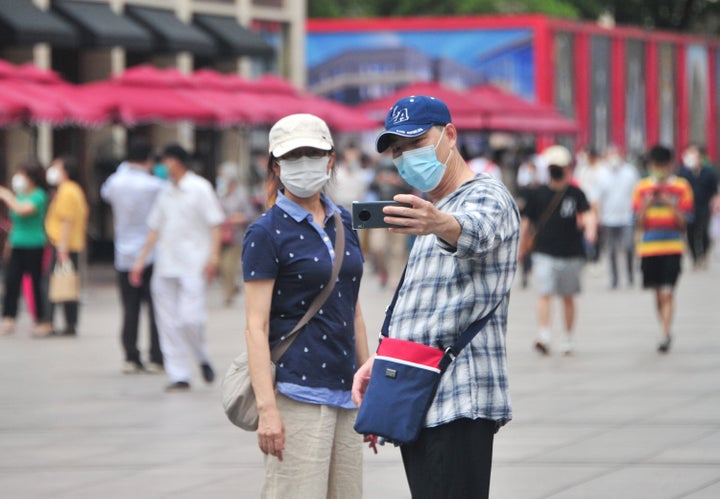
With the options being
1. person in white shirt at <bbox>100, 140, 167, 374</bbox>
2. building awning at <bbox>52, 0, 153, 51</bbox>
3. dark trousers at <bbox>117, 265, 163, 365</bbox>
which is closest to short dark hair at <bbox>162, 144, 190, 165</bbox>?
person in white shirt at <bbox>100, 140, 167, 374</bbox>

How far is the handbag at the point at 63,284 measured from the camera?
15.8 m

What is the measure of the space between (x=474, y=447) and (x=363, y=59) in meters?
32.0

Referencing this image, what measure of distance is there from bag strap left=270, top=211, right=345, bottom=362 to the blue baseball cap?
1025 millimetres

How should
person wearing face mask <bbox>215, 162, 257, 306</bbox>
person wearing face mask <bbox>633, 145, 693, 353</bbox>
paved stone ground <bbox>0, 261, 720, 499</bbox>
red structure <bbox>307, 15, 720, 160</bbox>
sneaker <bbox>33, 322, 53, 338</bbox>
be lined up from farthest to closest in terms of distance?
red structure <bbox>307, 15, 720, 160</bbox> < person wearing face mask <bbox>215, 162, 257, 306</bbox> < sneaker <bbox>33, 322, 53, 338</bbox> < person wearing face mask <bbox>633, 145, 693, 353</bbox> < paved stone ground <bbox>0, 261, 720, 499</bbox>

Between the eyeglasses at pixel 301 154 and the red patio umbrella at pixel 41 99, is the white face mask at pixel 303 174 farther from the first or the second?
the red patio umbrella at pixel 41 99

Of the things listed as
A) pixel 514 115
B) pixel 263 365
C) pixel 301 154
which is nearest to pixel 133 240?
pixel 301 154

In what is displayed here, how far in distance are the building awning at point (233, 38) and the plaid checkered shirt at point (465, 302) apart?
95.1 ft

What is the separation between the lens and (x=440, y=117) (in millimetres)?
4613

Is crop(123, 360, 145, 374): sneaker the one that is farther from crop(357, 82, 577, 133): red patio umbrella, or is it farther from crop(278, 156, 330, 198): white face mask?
crop(357, 82, 577, 133): red patio umbrella

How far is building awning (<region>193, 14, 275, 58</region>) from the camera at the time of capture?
33219 mm

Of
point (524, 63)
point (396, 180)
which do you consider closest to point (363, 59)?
point (524, 63)

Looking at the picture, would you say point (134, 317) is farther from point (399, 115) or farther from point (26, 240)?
point (399, 115)

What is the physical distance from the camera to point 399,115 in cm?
459

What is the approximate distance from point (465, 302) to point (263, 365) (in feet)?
3.35
